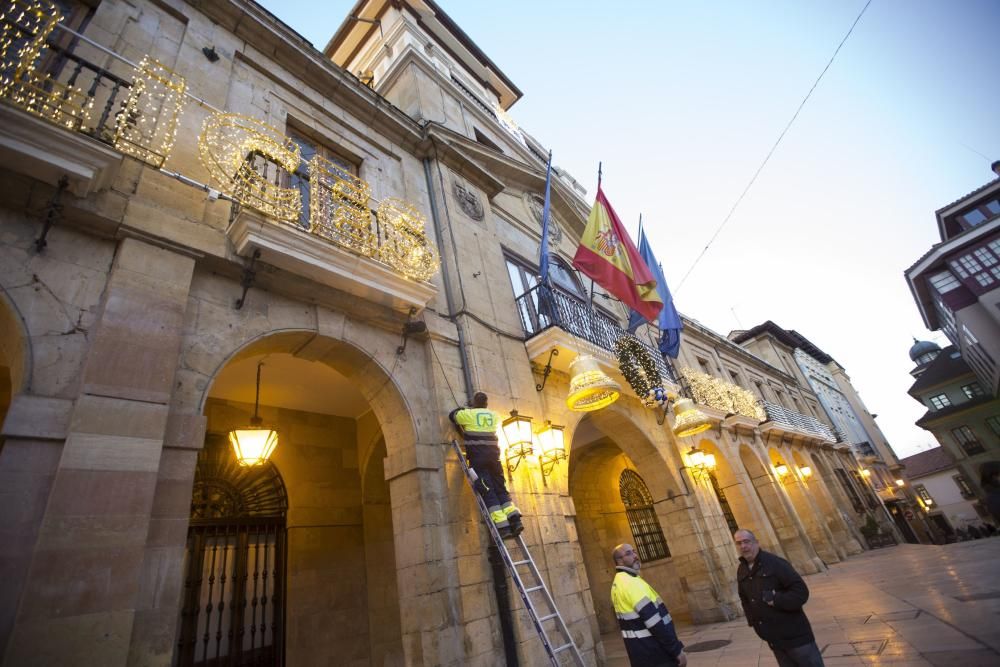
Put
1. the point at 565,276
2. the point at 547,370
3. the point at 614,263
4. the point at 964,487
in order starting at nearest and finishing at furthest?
1. the point at 547,370
2. the point at 614,263
3. the point at 565,276
4. the point at 964,487

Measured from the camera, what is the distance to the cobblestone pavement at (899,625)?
3.87 meters

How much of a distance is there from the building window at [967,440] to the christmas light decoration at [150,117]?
48.9 metres

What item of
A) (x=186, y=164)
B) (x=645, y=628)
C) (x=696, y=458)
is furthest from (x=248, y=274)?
(x=696, y=458)

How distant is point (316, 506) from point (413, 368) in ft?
10.2

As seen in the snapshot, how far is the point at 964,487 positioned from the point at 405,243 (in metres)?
51.2

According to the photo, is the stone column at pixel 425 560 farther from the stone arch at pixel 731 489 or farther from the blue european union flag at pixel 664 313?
the stone arch at pixel 731 489

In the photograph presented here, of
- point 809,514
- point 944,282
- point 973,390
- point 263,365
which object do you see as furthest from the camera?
point 973,390

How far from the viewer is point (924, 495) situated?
4166cm

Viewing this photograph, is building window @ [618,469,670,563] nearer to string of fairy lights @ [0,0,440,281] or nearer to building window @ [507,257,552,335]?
A: building window @ [507,257,552,335]

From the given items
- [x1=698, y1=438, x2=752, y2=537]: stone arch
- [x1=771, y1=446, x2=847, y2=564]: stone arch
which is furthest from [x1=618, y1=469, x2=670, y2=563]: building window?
[x1=771, y1=446, x2=847, y2=564]: stone arch

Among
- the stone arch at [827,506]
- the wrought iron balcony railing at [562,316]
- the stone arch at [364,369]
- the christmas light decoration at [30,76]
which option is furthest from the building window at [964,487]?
the christmas light decoration at [30,76]

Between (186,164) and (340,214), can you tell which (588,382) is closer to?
(340,214)

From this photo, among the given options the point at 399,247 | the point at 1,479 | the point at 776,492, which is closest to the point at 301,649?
the point at 1,479

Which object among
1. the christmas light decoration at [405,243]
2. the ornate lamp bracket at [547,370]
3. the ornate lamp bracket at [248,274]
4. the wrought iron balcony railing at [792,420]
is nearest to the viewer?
the ornate lamp bracket at [248,274]
